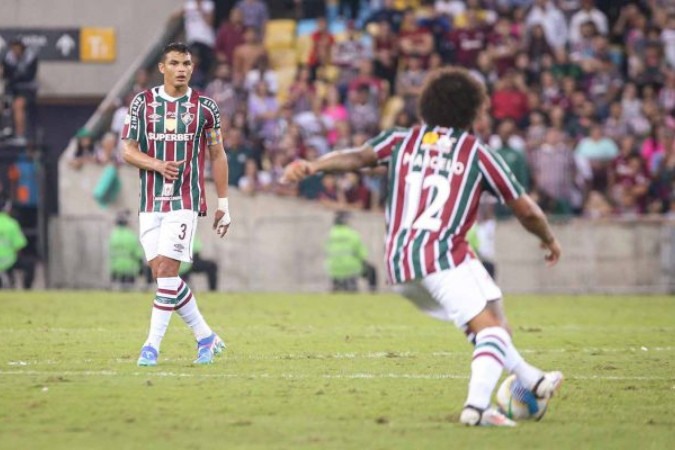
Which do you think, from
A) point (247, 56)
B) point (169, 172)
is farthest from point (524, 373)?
point (247, 56)

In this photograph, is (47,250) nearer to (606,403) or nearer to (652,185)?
(652,185)

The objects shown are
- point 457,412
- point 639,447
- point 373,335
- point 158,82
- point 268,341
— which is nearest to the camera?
point 639,447

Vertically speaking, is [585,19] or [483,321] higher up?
[585,19]

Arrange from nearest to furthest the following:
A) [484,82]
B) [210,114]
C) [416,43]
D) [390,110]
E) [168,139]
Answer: [168,139]
[210,114]
[484,82]
[390,110]
[416,43]

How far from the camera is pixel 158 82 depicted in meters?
29.9

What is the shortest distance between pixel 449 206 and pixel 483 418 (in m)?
1.23

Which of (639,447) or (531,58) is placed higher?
(531,58)

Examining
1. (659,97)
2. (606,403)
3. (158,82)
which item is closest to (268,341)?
(606,403)

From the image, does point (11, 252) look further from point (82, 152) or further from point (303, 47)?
point (303, 47)

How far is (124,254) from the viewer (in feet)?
84.2

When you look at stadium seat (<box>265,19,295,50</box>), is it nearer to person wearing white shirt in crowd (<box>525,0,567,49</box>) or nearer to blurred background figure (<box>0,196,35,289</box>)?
person wearing white shirt in crowd (<box>525,0,567,49</box>)

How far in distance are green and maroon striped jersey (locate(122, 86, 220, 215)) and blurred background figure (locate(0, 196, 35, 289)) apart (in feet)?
45.3

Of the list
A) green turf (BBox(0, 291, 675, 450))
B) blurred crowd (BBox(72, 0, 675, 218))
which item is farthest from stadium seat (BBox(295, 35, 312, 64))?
green turf (BBox(0, 291, 675, 450))

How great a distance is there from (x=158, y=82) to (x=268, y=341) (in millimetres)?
15806
